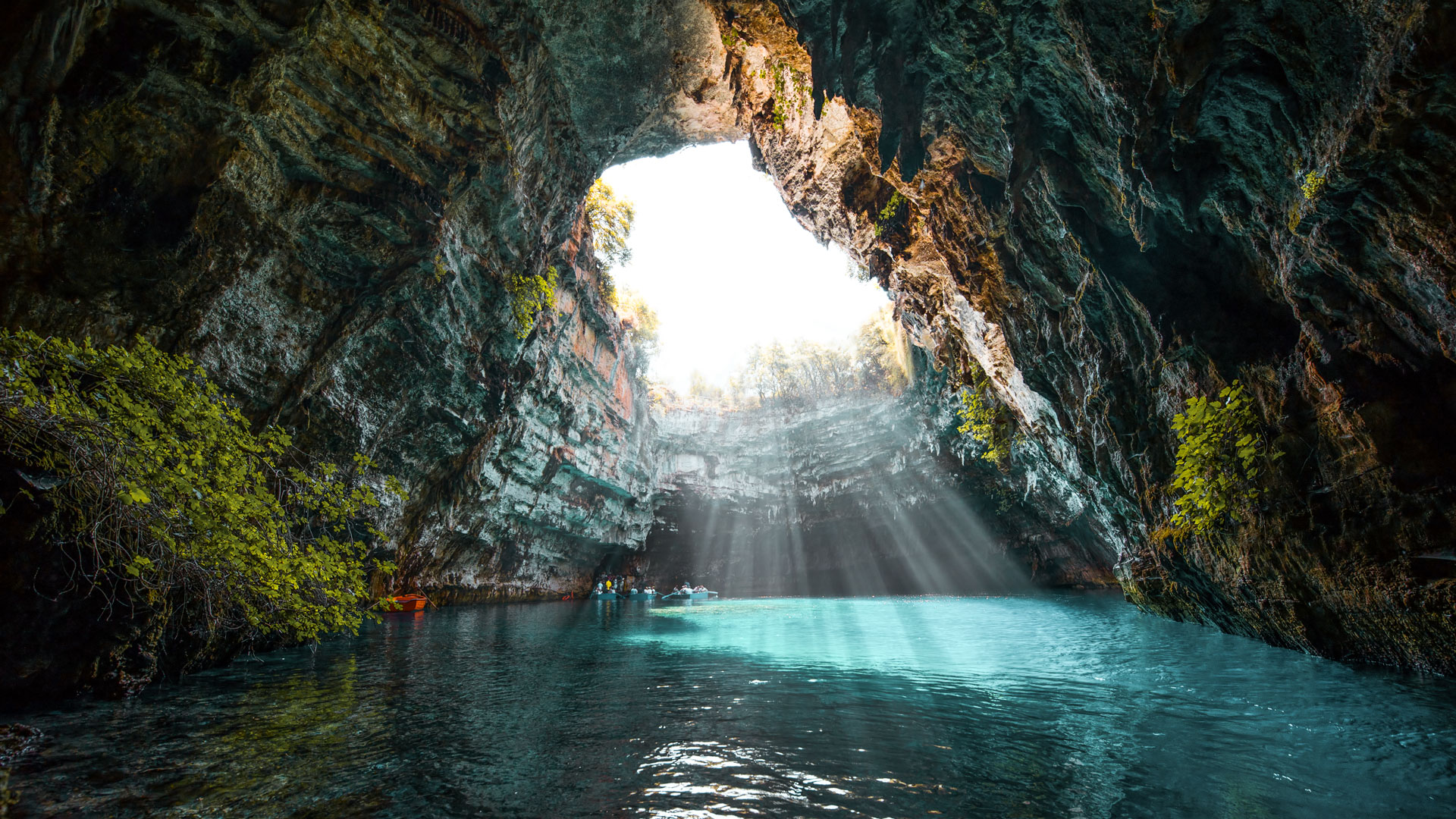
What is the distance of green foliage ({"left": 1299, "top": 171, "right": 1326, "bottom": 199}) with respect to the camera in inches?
177

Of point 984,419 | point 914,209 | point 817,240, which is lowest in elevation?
point 984,419

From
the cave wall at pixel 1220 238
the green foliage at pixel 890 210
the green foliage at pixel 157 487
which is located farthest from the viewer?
the green foliage at pixel 890 210

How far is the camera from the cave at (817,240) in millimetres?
3826

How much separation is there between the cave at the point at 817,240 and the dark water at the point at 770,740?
51mm

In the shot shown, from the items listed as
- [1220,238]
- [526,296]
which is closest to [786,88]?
[526,296]

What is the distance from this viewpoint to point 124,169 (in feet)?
25.2

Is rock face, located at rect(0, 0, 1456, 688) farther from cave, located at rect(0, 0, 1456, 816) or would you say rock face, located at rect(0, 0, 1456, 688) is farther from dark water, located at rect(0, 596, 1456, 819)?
dark water, located at rect(0, 596, 1456, 819)

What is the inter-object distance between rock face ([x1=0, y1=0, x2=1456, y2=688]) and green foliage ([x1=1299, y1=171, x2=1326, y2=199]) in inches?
1.7

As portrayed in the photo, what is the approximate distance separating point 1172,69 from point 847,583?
1496 inches

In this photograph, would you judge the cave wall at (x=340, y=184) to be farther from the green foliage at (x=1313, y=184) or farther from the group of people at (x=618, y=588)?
the group of people at (x=618, y=588)

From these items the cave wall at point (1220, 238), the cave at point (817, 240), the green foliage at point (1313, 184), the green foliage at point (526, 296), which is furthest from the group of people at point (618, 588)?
the green foliage at point (1313, 184)

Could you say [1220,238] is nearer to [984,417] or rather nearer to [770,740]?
[770,740]

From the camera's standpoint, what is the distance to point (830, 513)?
36438 millimetres

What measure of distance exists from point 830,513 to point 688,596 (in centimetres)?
1083
